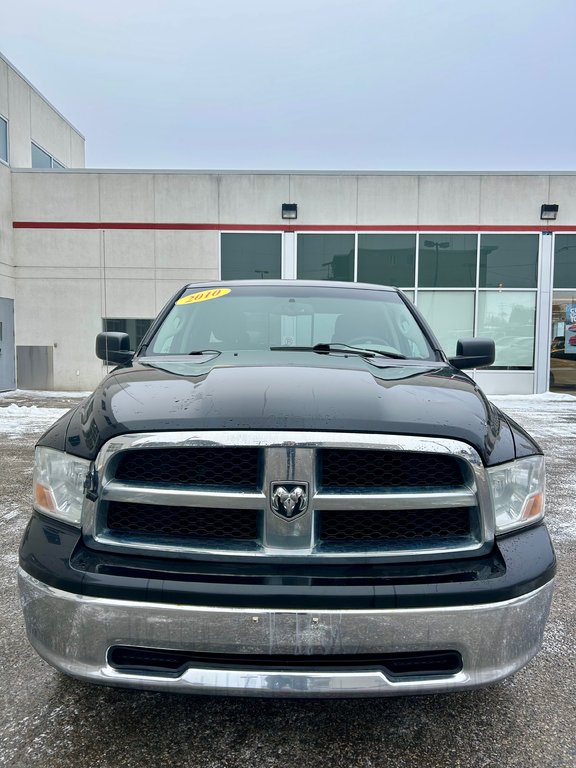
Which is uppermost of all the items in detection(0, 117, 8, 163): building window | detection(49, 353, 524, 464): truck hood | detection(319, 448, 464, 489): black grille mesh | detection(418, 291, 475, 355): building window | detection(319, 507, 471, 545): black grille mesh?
detection(0, 117, 8, 163): building window

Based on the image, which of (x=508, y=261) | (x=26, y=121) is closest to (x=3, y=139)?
(x=26, y=121)

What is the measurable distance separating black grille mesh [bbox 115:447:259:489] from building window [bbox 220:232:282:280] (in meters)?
13.0

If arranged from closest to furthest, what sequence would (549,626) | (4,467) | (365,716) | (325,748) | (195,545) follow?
(195,545) → (325,748) → (365,716) → (549,626) → (4,467)

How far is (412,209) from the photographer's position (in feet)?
47.0

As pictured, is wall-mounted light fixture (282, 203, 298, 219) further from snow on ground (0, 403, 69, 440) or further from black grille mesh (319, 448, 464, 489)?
black grille mesh (319, 448, 464, 489)

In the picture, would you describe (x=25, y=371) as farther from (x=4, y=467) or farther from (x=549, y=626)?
(x=549, y=626)

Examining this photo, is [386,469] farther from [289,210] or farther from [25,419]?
[289,210]

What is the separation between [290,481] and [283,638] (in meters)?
0.45

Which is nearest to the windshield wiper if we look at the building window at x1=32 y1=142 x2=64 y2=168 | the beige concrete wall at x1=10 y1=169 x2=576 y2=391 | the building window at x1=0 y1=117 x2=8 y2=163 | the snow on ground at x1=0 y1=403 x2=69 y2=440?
the snow on ground at x1=0 y1=403 x2=69 y2=440

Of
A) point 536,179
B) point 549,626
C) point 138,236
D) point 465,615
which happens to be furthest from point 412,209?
point 465,615

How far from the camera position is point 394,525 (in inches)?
70.6

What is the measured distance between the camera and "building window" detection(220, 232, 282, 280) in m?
14.5

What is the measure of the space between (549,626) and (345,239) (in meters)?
12.7

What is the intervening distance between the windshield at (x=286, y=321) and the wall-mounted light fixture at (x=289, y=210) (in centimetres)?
1116
